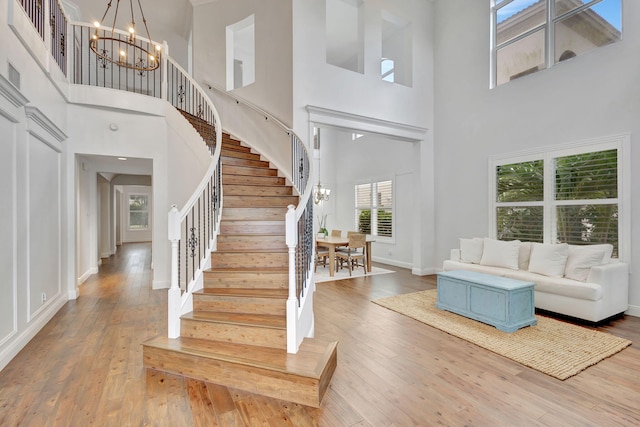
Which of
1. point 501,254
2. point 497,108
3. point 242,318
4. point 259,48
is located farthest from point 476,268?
point 259,48

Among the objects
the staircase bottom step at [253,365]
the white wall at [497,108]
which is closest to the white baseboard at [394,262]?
the white wall at [497,108]

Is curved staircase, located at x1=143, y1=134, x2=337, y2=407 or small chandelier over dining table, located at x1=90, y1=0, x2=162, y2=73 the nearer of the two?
curved staircase, located at x1=143, y1=134, x2=337, y2=407

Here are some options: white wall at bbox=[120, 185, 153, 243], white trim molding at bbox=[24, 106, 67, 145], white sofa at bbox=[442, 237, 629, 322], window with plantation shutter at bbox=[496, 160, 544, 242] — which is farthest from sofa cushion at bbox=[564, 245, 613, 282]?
white wall at bbox=[120, 185, 153, 243]

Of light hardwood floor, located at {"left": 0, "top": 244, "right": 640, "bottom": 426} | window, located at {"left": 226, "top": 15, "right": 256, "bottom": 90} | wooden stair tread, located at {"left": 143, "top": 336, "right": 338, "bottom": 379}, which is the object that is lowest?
light hardwood floor, located at {"left": 0, "top": 244, "right": 640, "bottom": 426}

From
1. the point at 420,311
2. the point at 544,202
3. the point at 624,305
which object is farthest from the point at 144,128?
the point at 624,305

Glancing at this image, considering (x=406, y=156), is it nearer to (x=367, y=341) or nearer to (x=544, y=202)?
(x=544, y=202)

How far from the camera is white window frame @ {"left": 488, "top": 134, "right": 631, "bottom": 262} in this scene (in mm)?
4234

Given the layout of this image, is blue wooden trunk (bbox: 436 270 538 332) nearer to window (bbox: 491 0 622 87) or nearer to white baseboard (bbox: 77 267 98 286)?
window (bbox: 491 0 622 87)

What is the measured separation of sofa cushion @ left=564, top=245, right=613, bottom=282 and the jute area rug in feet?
2.17

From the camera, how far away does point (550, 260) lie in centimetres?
435

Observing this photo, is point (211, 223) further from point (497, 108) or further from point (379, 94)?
point (497, 108)

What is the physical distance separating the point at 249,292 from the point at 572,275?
13.2 ft

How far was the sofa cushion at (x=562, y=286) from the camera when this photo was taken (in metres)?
3.79

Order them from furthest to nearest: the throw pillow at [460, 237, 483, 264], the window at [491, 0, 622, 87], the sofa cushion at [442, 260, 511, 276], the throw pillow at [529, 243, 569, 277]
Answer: the throw pillow at [460, 237, 483, 264], the sofa cushion at [442, 260, 511, 276], the window at [491, 0, 622, 87], the throw pillow at [529, 243, 569, 277]
